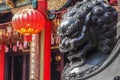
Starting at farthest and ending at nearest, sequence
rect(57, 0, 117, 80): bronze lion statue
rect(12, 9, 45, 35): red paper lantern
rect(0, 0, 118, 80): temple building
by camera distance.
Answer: rect(0, 0, 118, 80): temple building → rect(12, 9, 45, 35): red paper lantern → rect(57, 0, 117, 80): bronze lion statue

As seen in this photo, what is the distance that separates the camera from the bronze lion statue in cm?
100

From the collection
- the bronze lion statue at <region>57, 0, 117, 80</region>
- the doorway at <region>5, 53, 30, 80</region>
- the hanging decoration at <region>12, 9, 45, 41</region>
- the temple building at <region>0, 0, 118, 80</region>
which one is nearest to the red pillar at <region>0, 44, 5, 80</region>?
the temple building at <region>0, 0, 118, 80</region>

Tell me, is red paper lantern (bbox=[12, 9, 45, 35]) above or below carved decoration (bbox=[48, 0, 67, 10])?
below

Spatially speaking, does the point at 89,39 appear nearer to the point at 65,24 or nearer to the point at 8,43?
the point at 65,24

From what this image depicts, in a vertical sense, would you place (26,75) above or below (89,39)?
below

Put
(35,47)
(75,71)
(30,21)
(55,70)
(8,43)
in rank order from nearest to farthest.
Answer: (75,71), (30,21), (35,47), (55,70), (8,43)

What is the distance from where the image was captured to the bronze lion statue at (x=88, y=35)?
1002mm

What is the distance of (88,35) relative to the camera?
100cm

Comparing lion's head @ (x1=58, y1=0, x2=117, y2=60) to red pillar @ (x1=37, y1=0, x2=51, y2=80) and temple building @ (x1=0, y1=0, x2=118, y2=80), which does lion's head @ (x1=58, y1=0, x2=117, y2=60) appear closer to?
temple building @ (x1=0, y1=0, x2=118, y2=80)

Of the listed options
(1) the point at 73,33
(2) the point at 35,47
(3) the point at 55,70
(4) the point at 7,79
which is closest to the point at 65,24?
(1) the point at 73,33

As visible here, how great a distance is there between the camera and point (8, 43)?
9.29 metres

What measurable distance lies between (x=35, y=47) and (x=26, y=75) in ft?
8.15

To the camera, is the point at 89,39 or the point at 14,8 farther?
the point at 14,8

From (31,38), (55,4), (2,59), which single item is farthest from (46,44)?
(2,59)
